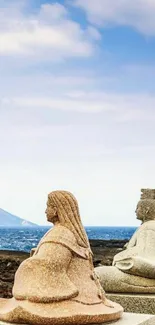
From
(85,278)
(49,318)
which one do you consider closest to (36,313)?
(49,318)

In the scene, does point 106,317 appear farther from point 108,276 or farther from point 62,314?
point 108,276

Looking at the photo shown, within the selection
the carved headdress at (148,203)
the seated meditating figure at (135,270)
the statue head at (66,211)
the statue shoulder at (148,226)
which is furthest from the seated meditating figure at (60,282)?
the carved headdress at (148,203)

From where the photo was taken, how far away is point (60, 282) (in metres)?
7.45

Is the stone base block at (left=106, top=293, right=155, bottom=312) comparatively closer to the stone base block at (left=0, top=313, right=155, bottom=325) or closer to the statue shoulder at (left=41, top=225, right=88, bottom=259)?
the stone base block at (left=0, top=313, right=155, bottom=325)

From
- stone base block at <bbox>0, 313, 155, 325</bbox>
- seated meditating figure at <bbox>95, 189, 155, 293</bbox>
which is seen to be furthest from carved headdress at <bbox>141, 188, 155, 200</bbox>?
stone base block at <bbox>0, 313, 155, 325</bbox>

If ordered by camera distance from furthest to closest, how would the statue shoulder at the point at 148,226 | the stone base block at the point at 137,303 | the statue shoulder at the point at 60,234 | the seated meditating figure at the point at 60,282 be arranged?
the statue shoulder at the point at 148,226 < the stone base block at the point at 137,303 < the statue shoulder at the point at 60,234 < the seated meditating figure at the point at 60,282

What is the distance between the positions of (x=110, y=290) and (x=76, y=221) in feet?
8.94

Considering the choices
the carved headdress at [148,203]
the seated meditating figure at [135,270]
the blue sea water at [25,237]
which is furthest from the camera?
the blue sea water at [25,237]

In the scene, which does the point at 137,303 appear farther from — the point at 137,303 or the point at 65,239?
the point at 65,239

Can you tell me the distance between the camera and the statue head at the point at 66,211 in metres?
7.82

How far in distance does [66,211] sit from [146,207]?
3.61 meters

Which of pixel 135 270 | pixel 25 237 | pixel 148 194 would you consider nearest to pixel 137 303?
pixel 135 270

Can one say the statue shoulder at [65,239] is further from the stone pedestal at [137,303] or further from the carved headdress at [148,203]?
the carved headdress at [148,203]

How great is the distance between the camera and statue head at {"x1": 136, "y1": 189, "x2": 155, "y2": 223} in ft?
36.8
